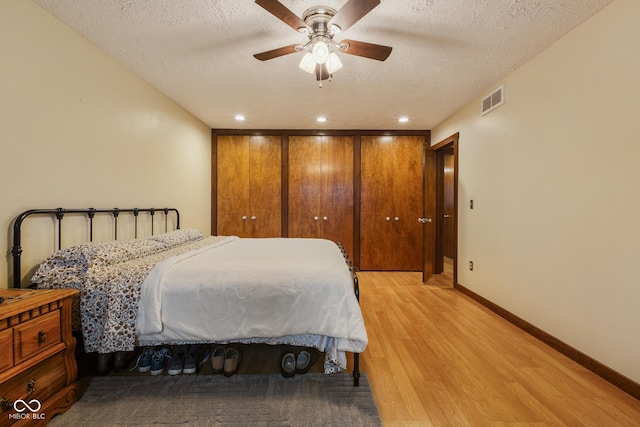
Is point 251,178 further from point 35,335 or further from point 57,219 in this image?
point 35,335

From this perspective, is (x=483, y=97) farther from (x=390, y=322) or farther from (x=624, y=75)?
(x=390, y=322)

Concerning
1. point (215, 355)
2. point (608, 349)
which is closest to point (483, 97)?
point (608, 349)

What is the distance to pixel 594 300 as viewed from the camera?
181 cm

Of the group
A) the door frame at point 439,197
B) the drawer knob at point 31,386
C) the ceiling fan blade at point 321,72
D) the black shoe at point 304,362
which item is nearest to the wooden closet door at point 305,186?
the door frame at point 439,197

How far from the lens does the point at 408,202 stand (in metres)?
4.56

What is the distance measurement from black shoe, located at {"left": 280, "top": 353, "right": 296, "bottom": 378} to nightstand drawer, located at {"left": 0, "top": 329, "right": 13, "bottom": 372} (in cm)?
125

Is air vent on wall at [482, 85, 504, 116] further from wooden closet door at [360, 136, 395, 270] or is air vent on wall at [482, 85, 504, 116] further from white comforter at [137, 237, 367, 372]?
white comforter at [137, 237, 367, 372]

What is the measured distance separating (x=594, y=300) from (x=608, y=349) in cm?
29

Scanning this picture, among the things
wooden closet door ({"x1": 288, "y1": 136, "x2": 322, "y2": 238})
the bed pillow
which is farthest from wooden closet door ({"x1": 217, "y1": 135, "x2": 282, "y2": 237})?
the bed pillow

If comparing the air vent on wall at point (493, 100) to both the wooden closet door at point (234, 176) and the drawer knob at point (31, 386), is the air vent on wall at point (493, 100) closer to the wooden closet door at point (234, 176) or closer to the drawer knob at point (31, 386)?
the wooden closet door at point (234, 176)

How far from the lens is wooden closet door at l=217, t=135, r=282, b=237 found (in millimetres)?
4547

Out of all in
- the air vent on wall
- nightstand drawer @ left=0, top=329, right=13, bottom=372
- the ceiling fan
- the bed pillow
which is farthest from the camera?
the air vent on wall

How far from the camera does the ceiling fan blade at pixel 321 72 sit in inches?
80.8

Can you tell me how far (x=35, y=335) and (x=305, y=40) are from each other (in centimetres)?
243
